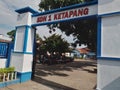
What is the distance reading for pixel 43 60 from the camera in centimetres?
2639

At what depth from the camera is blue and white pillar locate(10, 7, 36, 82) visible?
34.7ft

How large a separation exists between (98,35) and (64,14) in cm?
298

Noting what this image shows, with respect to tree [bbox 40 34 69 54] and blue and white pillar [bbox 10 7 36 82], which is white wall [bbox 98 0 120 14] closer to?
blue and white pillar [bbox 10 7 36 82]

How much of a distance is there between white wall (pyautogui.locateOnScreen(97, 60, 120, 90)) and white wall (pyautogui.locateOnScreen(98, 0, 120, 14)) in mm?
2536

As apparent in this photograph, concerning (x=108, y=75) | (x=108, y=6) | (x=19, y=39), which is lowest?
(x=108, y=75)

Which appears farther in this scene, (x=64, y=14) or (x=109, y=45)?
(x=64, y=14)

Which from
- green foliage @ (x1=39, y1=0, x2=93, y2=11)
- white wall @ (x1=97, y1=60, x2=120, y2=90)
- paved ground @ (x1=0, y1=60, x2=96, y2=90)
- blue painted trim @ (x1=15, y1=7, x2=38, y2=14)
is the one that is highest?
green foliage @ (x1=39, y1=0, x2=93, y2=11)

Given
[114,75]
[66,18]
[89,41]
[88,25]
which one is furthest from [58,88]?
[89,41]

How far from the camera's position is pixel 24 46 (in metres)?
10.7

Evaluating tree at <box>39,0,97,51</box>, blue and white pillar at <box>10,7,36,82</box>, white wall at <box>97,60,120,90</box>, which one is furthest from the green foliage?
white wall at <box>97,60,120,90</box>

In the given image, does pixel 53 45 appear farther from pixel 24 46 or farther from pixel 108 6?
pixel 108 6

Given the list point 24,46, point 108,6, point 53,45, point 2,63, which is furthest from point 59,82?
point 53,45

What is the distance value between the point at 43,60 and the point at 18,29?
1541 centimetres

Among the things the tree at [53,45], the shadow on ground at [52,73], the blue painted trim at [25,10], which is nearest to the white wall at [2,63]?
the shadow on ground at [52,73]
